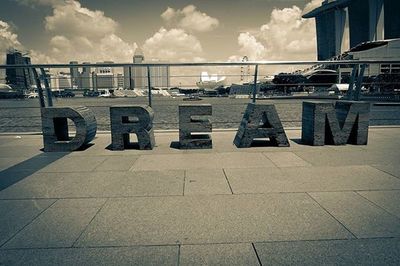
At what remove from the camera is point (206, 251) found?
7.54ft

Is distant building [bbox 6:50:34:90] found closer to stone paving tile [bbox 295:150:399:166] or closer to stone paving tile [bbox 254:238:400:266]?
stone paving tile [bbox 295:150:399:166]

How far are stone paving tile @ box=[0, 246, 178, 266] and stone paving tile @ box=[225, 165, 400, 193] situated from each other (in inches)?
61.3

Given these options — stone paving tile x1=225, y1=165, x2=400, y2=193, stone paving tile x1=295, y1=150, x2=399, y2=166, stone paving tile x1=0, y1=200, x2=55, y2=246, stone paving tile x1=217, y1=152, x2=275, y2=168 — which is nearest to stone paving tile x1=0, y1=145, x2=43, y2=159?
stone paving tile x1=0, y1=200, x2=55, y2=246

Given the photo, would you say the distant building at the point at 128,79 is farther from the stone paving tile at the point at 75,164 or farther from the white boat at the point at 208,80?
the stone paving tile at the point at 75,164

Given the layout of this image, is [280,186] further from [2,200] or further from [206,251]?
[2,200]

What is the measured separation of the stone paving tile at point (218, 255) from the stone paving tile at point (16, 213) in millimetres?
1635

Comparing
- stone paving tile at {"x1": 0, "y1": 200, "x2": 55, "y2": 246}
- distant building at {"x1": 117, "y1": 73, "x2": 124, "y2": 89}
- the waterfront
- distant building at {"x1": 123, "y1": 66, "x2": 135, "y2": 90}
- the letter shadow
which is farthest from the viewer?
the waterfront

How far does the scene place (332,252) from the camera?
226 cm

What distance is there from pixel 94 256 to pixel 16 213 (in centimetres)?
139

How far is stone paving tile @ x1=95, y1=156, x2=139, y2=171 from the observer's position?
15.7 feet

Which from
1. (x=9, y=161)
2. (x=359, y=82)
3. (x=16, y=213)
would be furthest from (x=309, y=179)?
(x=359, y=82)

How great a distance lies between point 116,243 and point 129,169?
2349 millimetres

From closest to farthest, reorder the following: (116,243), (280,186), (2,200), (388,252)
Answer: (388,252), (116,243), (2,200), (280,186)

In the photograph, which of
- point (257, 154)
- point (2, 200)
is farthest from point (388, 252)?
point (2, 200)
